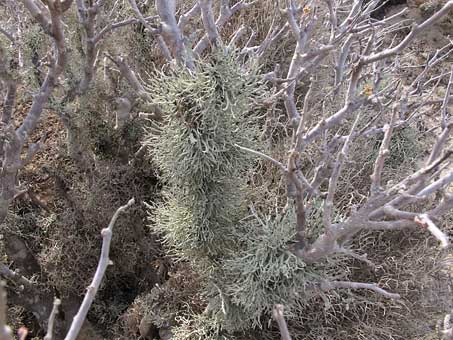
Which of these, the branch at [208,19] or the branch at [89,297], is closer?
the branch at [89,297]

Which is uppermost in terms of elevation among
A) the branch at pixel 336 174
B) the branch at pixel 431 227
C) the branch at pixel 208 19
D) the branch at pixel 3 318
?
the branch at pixel 208 19

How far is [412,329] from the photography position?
203cm

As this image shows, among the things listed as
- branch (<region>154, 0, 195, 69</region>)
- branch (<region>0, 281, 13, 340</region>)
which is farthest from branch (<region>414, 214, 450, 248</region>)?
branch (<region>154, 0, 195, 69</region>)

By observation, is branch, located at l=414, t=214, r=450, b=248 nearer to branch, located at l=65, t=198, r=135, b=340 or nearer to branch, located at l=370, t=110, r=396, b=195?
branch, located at l=370, t=110, r=396, b=195

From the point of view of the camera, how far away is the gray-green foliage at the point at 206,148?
158 centimetres

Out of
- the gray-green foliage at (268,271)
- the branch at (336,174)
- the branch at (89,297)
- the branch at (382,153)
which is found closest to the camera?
the branch at (89,297)

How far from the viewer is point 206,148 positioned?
1.60m

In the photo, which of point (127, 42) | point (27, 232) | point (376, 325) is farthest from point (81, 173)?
point (376, 325)

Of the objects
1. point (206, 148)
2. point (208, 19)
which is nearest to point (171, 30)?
point (208, 19)

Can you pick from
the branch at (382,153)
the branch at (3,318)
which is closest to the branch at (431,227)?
the branch at (382,153)

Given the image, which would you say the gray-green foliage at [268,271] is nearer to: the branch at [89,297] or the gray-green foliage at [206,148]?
the gray-green foliage at [206,148]

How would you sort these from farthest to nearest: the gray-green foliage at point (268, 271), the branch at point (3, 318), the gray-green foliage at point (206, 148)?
1. the gray-green foliage at point (268, 271)
2. the gray-green foliage at point (206, 148)
3. the branch at point (3, 318)

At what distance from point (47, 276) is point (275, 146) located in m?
1.22

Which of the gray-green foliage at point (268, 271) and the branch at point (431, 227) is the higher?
the branch at point (431, 227)
